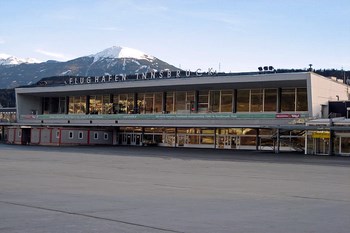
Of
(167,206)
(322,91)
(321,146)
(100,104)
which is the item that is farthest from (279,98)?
(167,206)

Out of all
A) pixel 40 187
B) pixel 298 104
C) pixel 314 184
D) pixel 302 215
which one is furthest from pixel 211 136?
pixel 302 215

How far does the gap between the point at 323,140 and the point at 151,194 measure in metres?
40.8

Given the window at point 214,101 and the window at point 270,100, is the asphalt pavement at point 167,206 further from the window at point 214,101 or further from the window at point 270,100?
the window at point 214,101

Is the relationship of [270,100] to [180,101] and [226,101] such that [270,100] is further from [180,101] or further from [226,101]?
[180,101]

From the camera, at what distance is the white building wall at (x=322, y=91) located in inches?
2249

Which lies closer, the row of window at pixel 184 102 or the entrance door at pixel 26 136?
the row of window at pixel 184 102

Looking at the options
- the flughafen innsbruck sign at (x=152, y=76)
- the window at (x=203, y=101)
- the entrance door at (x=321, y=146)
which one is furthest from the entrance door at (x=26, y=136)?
the entrance door at (x=321, y=146)

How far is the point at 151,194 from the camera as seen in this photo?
1555 centimetres

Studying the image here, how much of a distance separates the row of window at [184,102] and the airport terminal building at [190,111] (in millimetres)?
117

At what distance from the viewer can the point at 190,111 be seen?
7175cm

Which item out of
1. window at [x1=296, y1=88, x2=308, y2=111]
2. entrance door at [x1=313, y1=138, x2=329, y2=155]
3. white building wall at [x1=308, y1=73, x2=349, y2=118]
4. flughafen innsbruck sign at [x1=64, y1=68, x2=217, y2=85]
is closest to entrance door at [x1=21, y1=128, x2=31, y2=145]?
flughafen innsbruck sign at [x1=64, y1=68, x2=217, y2=85]

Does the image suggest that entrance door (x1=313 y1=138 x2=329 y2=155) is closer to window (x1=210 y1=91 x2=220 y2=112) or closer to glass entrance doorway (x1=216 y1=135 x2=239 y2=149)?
glass entrance doorway (x1=216 y1=135 x2=239 y2=149)

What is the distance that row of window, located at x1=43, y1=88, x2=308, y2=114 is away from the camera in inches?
2534

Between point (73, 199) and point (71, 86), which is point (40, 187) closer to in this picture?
point (73, 199)
